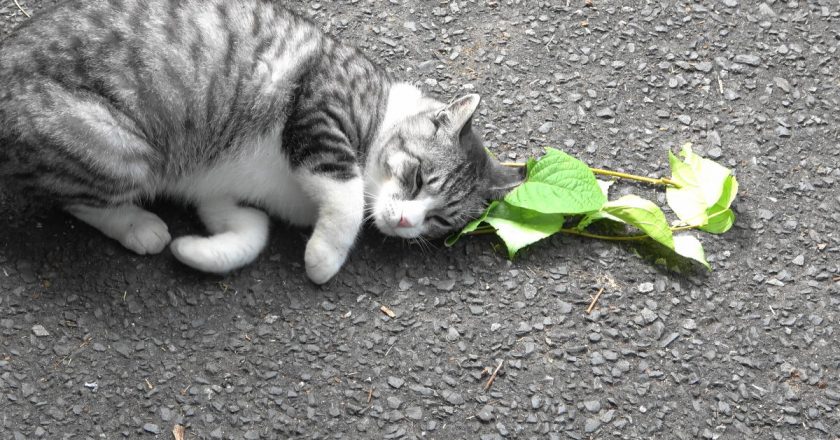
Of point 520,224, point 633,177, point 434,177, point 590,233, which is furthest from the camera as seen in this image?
point 633,177

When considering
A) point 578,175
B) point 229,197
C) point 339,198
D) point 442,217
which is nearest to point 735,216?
point 578,175

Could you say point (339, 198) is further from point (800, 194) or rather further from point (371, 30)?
point (800, 194)

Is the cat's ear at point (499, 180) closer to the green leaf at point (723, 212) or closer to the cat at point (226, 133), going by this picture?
the cat at point (226, 133)

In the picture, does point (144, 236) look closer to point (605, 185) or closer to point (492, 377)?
point (492, 377)

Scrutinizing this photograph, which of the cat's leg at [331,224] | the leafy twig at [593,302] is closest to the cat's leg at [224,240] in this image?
the cat's leg at [331,224]

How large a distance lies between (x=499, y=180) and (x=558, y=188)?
0.23 meters

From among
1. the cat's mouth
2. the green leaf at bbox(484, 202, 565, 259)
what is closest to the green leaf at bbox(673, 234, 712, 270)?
the green leaf at bbox(484, 202, 565, 259)

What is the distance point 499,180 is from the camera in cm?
323

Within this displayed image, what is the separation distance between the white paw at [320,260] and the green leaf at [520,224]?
2.00 ft

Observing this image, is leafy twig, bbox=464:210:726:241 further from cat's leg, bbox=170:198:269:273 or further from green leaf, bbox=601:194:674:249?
cat's leg, bbox=170:198:269:273

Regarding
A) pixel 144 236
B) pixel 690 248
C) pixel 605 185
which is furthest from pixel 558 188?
pixel 144 236

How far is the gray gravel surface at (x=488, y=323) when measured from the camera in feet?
9.04

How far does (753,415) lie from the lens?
2.87 meters

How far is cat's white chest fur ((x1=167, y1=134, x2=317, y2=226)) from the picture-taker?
10.5ft
